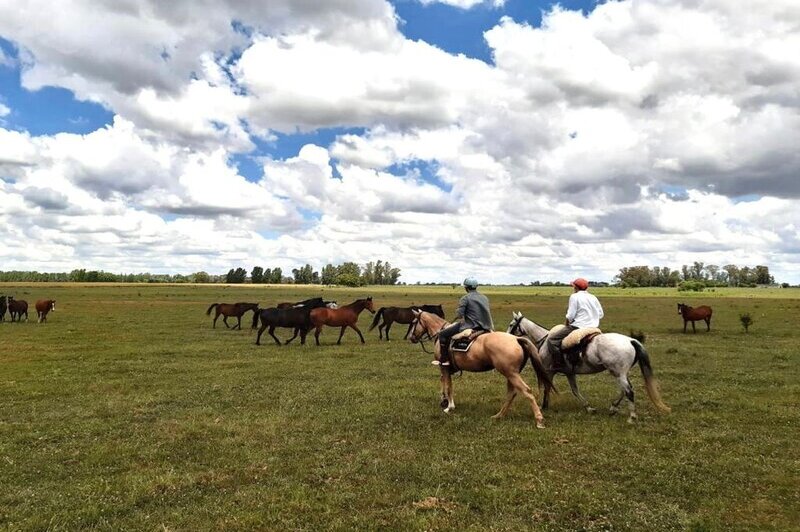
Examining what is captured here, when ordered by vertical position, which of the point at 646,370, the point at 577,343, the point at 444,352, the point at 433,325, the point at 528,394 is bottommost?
the point at 528,394

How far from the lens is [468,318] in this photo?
12.2 m

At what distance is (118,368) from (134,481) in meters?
12.0

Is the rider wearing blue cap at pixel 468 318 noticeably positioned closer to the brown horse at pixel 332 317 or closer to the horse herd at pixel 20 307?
the brown horse at pixel 332 317

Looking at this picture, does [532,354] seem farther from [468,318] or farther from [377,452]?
[377,452]

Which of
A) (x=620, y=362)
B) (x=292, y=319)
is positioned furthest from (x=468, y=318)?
(x=292, y=319)

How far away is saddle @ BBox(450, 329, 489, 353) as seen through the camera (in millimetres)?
12047

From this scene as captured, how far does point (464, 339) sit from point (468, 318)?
1.58ft

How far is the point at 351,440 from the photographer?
10.3 m

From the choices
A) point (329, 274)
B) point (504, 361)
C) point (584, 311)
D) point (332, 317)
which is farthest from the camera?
point (329, 274)

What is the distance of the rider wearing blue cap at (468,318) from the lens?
12030 mm

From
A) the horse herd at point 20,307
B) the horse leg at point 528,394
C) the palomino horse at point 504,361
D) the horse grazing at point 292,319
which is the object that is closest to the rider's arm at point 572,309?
the palomino horse at point 504,361

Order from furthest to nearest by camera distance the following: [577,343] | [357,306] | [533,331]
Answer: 1. [357,306]
2. [533,331]
3. [577,343]

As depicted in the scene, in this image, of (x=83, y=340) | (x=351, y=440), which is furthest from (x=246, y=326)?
(x=351, y=440)

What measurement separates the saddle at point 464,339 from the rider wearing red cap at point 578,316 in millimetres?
1841
